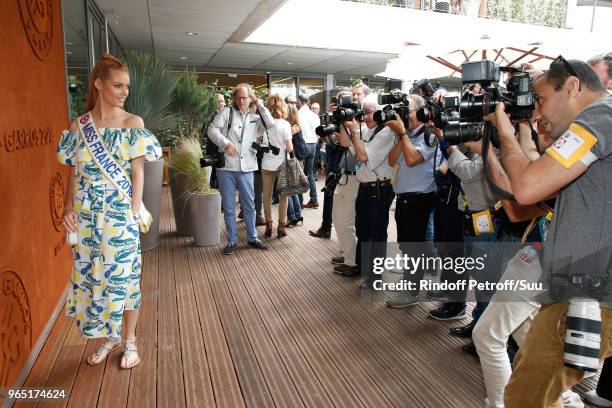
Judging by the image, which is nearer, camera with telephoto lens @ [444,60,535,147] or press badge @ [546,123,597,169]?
press badge @ [546,123,597,169]

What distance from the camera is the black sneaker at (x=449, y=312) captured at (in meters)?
3.01

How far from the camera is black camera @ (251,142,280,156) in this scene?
169 inches

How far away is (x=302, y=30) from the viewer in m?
8.60

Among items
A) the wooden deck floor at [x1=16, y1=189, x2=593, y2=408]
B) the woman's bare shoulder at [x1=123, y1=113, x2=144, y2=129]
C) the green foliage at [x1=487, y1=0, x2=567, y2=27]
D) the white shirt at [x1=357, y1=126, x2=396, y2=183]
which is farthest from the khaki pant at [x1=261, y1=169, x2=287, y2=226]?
the green foliage at [x1=487, y1=0, x2=567, y2=27]

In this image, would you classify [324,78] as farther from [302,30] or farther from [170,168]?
[170,168]

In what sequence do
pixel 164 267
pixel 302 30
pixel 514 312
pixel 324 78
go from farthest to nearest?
1. pixel 324 78
2. pixel 302 30
3. pixel 164 267
4. pixel 514 312

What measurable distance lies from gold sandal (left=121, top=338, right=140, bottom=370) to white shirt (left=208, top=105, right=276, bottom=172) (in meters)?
2.14

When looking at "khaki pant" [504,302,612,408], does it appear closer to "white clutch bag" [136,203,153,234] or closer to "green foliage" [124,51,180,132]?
"white clutch bag" [136,203,153,234]

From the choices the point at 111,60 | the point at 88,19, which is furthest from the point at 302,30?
the point at 111,60

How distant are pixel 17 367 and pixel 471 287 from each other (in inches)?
123

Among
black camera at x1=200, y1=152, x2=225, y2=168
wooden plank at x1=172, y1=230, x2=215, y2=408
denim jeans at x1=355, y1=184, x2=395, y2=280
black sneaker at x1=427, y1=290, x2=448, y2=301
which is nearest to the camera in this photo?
wooden plank at x1=172, y1=230, x2=215, y2=408

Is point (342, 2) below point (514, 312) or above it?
above

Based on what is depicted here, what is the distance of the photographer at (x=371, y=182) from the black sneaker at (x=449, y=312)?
608 mm

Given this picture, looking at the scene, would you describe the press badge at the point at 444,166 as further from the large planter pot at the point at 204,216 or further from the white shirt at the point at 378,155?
the large planter pot at the point at 204,216
